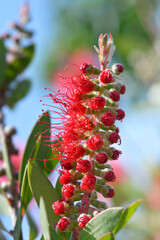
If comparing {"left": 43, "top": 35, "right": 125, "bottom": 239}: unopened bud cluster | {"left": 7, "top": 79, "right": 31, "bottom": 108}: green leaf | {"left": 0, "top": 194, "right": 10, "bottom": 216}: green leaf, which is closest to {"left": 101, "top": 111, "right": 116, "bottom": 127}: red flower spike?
{"left": 43, "top": 35, "right": 125, "bottom": 239}: unopened bud cluster

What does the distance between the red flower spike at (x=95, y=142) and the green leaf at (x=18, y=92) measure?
0.86m

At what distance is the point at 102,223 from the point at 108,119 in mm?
227

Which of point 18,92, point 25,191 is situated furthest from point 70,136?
point 18,92

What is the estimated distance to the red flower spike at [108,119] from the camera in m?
0.85

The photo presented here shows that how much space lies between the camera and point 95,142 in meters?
0.85

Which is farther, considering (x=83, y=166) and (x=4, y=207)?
(x=4, y=207)

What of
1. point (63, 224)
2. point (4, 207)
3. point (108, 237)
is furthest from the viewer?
point (4, 207)

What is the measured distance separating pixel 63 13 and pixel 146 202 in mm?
3162

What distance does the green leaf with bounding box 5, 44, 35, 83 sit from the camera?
5.42 ft

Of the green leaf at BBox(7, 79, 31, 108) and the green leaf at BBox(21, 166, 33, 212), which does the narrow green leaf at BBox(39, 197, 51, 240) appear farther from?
the green leaf at BBox(7, 79, 31, 108)

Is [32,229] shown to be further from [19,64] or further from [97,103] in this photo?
[19,64]

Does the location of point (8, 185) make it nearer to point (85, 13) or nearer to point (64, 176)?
point (64, 176)

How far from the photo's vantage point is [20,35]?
5.64ft

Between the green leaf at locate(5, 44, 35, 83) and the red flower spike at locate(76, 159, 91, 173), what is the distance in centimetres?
89
